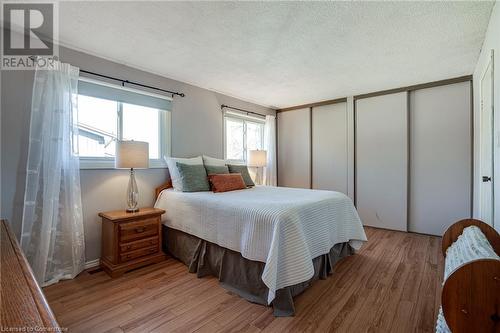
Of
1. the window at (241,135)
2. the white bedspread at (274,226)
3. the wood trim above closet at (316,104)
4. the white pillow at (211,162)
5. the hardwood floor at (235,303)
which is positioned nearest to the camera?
Answer: the hardwood floor at (235,303)

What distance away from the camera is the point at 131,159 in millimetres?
2504

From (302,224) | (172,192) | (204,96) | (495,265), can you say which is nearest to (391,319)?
(302,224)

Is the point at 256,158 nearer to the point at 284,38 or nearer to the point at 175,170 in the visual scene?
the point at 175,170

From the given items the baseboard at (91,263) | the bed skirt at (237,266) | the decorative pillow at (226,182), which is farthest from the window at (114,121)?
the bed skirt at (237,266)

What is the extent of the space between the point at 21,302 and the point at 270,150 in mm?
4525

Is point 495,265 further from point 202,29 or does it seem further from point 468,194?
point 468,194

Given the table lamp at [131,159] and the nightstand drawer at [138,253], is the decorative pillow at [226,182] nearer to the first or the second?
the table lamp at [131,159]

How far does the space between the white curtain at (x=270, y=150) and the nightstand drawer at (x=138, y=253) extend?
8.71ft

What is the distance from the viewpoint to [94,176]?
2.62 meters

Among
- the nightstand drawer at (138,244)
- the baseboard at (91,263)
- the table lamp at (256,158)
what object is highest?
the table lamp at (256,158)

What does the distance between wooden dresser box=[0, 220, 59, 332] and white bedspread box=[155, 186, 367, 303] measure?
137 cm

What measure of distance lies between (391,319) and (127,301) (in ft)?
6.57

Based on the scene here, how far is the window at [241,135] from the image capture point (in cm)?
425

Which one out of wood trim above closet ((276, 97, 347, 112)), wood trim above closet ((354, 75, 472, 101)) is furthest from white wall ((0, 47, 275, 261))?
wood trim above closet ((354, 75, 472, 101))
